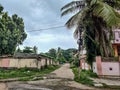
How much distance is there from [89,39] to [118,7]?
4.50 metres

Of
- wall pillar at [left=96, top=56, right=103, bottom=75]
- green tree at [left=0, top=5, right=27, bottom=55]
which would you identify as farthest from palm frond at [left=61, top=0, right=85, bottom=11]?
green tree at [left=0, top=5, right=27, bottom=55]

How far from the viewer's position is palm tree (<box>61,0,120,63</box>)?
18.8 meters

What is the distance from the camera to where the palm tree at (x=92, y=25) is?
18.8 m

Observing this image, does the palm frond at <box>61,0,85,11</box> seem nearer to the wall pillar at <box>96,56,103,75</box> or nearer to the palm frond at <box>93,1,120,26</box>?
the palm frond at <box>93,1,120,26</box>

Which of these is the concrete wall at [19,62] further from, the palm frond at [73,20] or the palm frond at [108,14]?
the palm frond at [108,14]

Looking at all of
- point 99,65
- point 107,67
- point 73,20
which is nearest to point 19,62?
point 73,20

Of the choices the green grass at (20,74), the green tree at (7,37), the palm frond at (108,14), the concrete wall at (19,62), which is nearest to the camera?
the palm frond at (108,14)

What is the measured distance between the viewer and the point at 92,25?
19.3 metres

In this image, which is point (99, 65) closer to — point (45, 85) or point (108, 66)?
point (108, 66)

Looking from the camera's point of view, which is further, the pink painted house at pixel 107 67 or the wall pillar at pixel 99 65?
the wall pillar at pixel 99 65

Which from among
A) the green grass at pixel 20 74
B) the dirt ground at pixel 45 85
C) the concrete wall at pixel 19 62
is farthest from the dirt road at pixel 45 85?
the concrete wall at pixel 19 62

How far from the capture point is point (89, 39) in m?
20.6

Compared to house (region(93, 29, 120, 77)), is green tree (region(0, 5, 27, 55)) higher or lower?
higher

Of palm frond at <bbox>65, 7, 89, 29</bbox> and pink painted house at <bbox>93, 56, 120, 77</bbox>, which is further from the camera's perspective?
palm frond at <bbox>65, 7, 89, 29</bbox>
